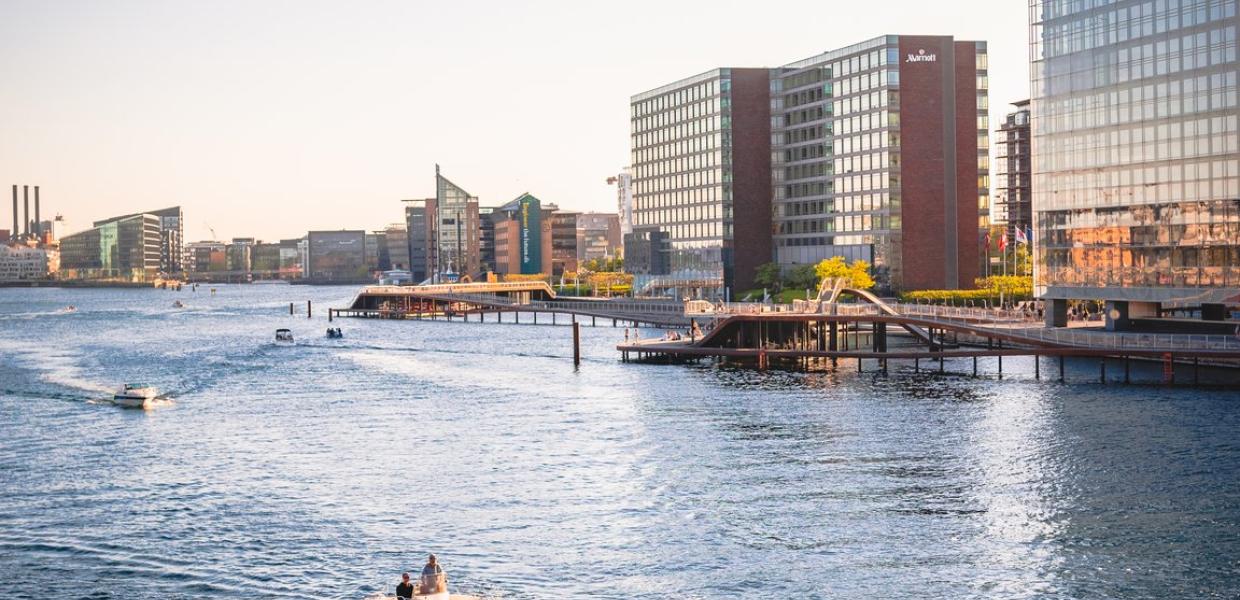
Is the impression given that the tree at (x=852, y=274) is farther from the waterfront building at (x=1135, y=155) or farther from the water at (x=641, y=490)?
the water at (x=641, y=490)

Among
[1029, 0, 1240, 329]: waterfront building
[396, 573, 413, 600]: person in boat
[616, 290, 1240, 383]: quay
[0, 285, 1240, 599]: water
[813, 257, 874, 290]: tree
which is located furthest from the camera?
[813, 257, 874, 290]: tree

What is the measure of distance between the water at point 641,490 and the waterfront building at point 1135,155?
1463cm

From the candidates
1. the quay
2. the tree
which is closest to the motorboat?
the quay

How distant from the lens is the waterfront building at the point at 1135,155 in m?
119

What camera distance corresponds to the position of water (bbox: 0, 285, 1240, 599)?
5312 cm

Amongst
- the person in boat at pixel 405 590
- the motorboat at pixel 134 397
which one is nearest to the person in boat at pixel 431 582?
the person in boat at pixel 405 590

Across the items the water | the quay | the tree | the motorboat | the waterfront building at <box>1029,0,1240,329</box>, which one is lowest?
the water

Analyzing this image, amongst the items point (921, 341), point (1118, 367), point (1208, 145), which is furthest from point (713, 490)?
point (921, 341)

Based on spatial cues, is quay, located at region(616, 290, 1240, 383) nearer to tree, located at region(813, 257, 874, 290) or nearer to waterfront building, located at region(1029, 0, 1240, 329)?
waterfront building, located at region(1029, 0, 1240, 329)

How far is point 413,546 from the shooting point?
189 feet

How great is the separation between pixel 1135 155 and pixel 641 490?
254ft

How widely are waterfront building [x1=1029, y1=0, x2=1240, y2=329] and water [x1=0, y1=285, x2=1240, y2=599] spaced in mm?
14626

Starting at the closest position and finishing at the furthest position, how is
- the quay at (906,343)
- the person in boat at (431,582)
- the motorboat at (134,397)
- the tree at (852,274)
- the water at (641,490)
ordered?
the person in boat at (431,582) < the water at (641,490) < the motorboat at (134,397) < the quay at (906,343) < the tree at (852,274)

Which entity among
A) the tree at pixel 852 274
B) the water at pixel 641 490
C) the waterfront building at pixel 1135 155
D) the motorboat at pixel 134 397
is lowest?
the water at pixel 641 490
